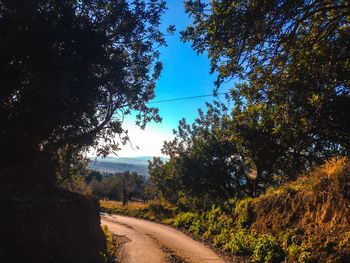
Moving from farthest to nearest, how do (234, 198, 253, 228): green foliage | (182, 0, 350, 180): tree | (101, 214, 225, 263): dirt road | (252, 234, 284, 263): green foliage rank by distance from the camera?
(234, 198, 253, 228): green foliage < (101, 214, 225, 263): dirt road < (252, 234, 284, 263): green foliage < (182, 0, 350, 180): tree

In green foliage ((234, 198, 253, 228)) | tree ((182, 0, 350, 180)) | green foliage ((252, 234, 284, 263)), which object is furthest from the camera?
green foliage ((234, 198, 253, 228))

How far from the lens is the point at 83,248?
42.3 feet

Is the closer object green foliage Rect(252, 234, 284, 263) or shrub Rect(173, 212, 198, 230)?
green foliage Rect(252, 234, 284, 263)

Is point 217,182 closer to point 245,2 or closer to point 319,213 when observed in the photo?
point 319,213

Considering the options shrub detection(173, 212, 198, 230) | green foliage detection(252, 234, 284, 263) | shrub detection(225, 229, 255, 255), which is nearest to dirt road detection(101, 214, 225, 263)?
shrub detection(225, 229, 255, 255)

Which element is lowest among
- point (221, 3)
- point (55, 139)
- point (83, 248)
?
point (83, 248)

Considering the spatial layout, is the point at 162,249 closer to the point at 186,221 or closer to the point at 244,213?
the point at 244,213

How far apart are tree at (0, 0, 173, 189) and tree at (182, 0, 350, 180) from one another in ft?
12.5

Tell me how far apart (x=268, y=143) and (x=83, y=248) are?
923 centimetres

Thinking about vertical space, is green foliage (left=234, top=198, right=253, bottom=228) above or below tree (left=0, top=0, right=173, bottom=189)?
below

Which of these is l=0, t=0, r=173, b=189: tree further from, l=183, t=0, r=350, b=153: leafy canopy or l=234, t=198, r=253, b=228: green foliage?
l=234, t=198, r=253, b=228: green foliage

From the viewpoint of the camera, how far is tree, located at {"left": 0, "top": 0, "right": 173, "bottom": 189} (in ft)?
37.1

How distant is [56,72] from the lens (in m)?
11.7

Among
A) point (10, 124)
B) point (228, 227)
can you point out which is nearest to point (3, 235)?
point (10, 124)
